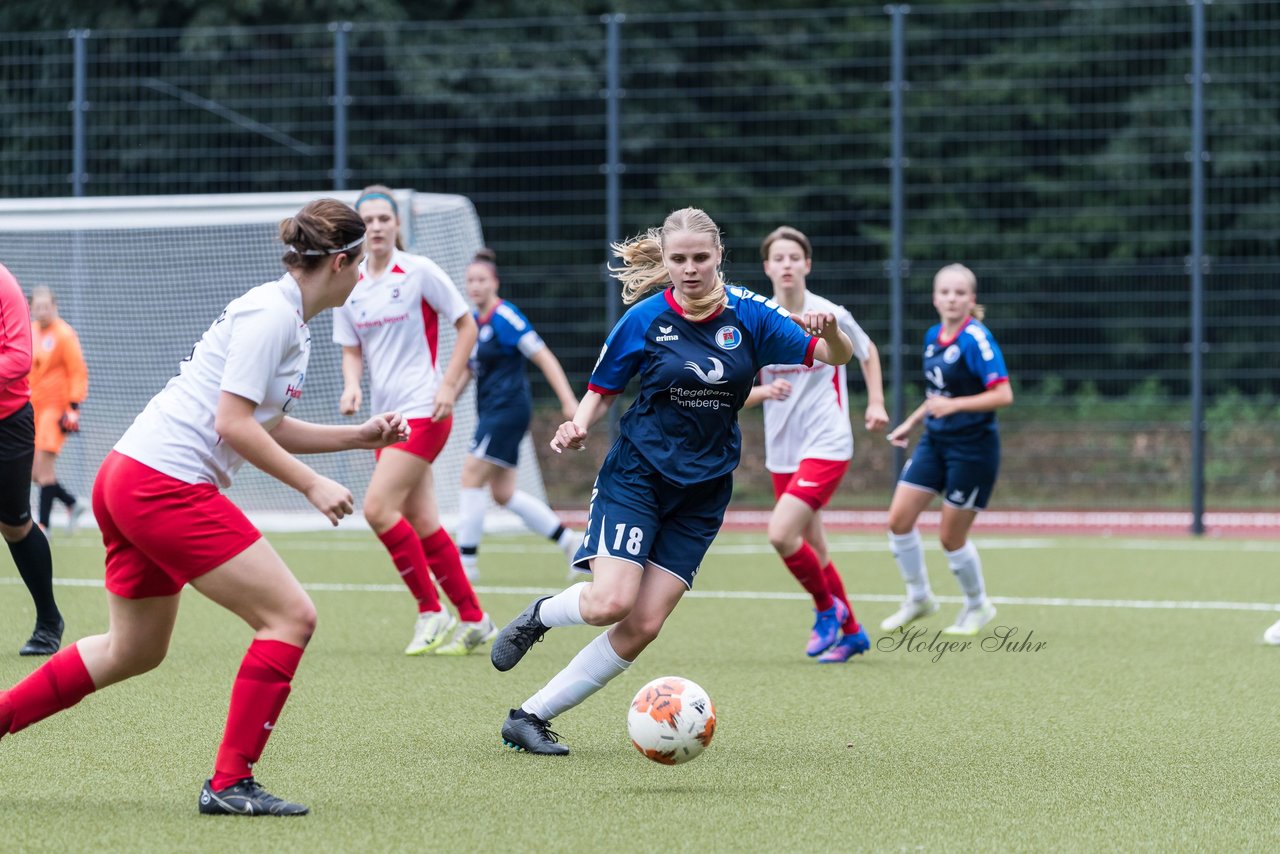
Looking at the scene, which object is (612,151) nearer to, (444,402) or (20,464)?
(444,402)

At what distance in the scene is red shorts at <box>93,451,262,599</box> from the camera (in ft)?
13.9

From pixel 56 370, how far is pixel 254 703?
9.05 m

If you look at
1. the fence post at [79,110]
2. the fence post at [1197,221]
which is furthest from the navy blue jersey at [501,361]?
the fence post at [79,110]

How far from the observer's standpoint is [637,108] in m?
18.5

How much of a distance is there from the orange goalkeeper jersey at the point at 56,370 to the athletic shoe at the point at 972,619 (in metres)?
7.11

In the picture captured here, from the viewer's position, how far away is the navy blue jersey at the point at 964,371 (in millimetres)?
8102

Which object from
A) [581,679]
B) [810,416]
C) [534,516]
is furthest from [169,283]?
[581,679]

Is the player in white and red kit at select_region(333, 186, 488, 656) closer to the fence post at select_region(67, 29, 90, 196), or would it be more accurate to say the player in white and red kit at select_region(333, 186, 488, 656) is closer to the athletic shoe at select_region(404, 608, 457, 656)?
the athletic shoe at select_region(404, 608, 457, 656)

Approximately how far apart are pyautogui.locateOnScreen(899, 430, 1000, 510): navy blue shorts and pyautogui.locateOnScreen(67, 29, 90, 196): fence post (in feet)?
36.8

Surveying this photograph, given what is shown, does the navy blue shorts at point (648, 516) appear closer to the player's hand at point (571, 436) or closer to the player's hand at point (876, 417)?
the player's hand at point (571, 436)

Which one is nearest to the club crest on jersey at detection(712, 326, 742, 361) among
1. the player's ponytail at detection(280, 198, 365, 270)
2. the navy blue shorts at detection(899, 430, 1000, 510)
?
the player's ponytail at detection(280, 198, 365, 270)

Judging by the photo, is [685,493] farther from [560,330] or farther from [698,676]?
[560,330]

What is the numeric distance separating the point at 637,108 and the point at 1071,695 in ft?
42.2

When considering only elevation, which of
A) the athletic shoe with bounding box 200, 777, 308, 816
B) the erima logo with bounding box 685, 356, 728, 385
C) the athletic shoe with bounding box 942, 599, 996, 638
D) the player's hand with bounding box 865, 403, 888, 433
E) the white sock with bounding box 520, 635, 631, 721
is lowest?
the athletic shoe with bounding box 942, 599, 996, 638
